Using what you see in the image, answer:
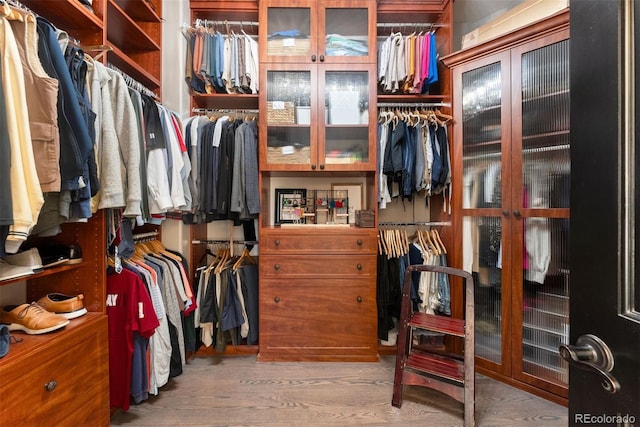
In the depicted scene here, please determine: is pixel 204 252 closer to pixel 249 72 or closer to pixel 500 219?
pixel 249 72

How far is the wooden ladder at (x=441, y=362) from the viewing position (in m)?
1.52

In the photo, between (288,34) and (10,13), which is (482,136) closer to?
→ (288,34)

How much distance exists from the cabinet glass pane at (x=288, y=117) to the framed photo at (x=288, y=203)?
39cm

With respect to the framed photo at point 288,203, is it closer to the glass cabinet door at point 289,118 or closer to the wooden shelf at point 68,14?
the glass cabinet door at point 289,118

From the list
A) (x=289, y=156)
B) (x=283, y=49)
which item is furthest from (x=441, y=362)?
(x=283, y=49)

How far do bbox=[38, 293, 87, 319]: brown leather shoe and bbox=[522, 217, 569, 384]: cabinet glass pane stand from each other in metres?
2.44

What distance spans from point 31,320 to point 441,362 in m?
1.93

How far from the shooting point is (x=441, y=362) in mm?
1658

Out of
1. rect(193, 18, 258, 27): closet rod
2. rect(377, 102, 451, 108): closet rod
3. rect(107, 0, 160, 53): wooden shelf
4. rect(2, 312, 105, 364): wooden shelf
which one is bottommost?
rect(2, 312, 105, 364): wooden shelf

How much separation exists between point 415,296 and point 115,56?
8.08 feet

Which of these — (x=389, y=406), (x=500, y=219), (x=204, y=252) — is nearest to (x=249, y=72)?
(x=204, y=252)

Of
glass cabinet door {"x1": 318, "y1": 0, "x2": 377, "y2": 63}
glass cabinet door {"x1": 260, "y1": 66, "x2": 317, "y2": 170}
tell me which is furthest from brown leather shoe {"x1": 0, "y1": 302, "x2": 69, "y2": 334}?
glass cabinet door {"x1": 318, "y1": 0, "x2": 377, "y2": 63}

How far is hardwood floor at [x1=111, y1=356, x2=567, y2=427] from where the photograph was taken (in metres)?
1.58

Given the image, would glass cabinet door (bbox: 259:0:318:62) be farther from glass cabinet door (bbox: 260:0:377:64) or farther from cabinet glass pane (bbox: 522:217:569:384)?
cabinet glass pane (bbox: 522:217:569:384)
